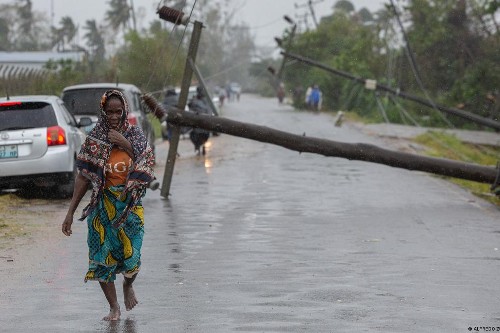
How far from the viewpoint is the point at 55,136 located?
1842 cm

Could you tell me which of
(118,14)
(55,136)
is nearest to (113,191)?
(55,136)

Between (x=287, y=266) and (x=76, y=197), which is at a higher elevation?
(x=76, y=197)

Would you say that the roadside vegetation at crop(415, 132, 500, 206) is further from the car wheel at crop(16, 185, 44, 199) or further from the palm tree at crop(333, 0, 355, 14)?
the palm tree at crop(333, 0, 355, 14)

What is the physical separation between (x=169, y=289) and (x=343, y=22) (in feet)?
274

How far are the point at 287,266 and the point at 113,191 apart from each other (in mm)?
3310

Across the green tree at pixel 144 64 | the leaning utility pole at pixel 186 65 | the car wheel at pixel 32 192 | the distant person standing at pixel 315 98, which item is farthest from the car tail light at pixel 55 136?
the distant person standing at pixel 315 98

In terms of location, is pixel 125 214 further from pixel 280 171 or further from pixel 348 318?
pixel 280 171

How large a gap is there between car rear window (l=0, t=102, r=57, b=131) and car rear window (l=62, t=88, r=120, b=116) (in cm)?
510

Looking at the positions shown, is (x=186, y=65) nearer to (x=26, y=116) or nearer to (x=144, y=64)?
(x=26, y=116)

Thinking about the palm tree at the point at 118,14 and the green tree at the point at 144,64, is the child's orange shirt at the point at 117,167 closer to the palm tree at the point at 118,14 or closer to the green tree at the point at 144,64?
the green tree at the point at 144,64

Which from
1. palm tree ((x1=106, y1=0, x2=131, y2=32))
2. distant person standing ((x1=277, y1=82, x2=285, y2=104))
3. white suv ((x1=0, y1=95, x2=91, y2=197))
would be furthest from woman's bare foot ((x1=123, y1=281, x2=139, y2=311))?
palm tree ((x1=106, y1=0, x2=131, y2=32))

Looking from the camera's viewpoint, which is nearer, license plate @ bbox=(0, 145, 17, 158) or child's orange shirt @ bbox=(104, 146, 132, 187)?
child's orange shirt @ bbox=(104, 146, 132, 187)

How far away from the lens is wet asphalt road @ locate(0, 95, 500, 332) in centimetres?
880

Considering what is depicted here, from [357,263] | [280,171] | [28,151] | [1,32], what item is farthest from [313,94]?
[1,32]
